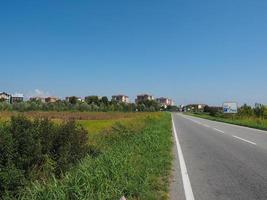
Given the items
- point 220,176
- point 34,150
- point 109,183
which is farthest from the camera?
point 34,150

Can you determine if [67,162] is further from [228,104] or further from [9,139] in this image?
[228,104]

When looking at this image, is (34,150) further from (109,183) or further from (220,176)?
(220,176)

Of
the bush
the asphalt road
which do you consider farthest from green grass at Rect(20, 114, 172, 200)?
the bush

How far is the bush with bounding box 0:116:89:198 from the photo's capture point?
9461 mm

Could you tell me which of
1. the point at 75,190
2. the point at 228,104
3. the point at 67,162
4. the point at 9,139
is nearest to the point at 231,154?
the point at 67,162

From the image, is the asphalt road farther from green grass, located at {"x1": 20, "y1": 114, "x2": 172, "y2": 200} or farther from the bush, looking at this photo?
the bush

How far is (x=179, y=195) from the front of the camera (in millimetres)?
7852

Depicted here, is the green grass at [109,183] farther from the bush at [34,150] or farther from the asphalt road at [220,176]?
the bush at [34,150]

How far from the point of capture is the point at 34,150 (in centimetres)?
1065

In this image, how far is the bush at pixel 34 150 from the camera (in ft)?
31.0

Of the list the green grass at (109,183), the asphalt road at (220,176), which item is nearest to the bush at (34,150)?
the green grass at (109,183)

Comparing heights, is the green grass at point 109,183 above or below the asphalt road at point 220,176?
above

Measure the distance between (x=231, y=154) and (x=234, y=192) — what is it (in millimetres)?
6742

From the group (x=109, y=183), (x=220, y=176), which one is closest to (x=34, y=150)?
(x=109, y=183)
